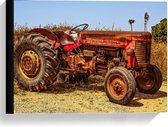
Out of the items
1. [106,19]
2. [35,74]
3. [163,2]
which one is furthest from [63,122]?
[163,2]

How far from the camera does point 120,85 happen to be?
327cm

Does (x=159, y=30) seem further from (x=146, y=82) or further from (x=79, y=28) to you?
(x=79, y=28)

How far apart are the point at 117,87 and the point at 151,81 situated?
0.90ft

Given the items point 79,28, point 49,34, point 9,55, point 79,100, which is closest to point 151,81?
point 79,100

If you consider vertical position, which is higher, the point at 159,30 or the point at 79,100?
the point at 159,30

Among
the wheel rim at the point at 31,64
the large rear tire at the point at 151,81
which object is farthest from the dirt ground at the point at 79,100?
the wheel rim at the point at 31,64

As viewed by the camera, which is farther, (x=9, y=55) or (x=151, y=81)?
(x=151, y=81)

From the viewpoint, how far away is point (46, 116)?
323 centimetres

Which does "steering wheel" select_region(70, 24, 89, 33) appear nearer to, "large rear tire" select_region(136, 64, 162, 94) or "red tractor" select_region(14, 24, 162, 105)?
"red tractor" select_region(14, 24, 162, 105)

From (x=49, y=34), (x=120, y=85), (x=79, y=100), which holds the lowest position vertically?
(x=79, y=100)

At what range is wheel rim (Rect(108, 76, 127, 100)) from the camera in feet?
10.7

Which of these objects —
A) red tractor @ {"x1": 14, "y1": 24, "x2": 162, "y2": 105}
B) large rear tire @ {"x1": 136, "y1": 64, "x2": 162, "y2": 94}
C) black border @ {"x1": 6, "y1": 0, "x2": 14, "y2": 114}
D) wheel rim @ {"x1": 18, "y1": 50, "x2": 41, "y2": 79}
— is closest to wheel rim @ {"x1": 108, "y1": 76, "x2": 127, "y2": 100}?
red tractor @ {"x1": 14, "y1": 24, "x2": 162, "y2": 105}

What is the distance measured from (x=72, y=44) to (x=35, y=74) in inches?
14.4

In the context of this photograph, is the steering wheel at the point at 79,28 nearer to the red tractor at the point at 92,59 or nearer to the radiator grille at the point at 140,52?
the red tractor at the point at 92,59
